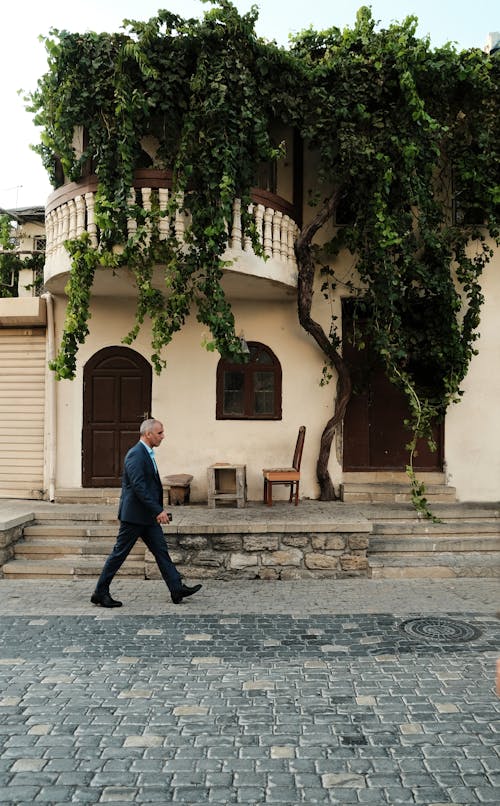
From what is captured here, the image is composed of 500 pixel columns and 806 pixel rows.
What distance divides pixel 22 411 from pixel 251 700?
7206 millimetres

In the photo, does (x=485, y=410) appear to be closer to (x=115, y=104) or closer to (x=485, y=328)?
(x=485, y=328)

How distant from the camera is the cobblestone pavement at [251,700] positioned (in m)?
3.17

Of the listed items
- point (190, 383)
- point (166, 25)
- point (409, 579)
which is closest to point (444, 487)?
point (409, 579)

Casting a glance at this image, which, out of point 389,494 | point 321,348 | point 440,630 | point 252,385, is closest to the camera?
point 440,630

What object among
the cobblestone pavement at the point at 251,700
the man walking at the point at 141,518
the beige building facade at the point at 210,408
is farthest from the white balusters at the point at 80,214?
the cobblestone pavement at the point at 251,700

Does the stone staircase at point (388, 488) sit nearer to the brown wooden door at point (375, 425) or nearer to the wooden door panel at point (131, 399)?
the brown wooden door at point (375, 425)

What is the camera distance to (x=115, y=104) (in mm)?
8008

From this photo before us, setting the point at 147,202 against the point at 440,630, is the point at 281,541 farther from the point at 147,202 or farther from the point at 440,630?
the point at 147,202

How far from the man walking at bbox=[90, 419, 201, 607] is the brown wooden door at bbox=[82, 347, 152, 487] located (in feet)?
11.5

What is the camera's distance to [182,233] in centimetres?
808

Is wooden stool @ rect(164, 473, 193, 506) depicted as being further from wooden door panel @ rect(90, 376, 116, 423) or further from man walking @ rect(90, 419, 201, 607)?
man walking @ rect(90, 419, 201, 607)

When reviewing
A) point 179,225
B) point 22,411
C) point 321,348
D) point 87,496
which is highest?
point 179,225

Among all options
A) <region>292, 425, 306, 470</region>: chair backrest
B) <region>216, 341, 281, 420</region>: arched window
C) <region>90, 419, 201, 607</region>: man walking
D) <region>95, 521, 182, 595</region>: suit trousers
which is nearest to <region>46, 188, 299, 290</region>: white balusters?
<region>216, 341, 281, 420</region>: arched window

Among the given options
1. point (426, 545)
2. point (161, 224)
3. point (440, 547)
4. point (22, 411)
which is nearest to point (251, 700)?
point (426, 545)
